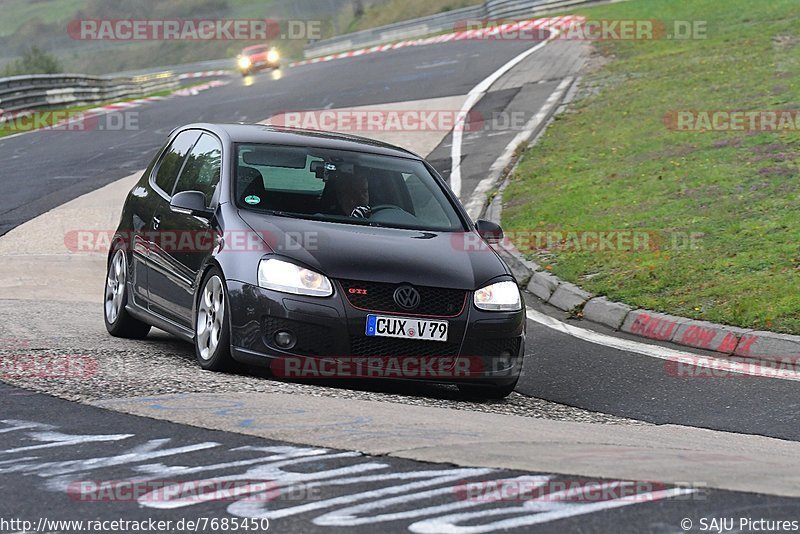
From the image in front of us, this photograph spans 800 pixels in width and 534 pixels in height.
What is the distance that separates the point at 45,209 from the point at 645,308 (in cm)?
963

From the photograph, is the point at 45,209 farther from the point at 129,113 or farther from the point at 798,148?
the point at 129,113

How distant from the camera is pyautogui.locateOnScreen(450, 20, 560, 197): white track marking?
62.8ft

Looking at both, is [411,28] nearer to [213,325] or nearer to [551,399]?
[551,399]

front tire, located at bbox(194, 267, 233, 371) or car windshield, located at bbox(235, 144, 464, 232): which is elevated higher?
car windshield, located at bbox(235, 144, 464, 232)

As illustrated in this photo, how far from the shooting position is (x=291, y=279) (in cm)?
764

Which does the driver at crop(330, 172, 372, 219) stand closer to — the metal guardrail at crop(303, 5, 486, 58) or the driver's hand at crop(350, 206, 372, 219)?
the driver's hand at crop(350, 206, 372, 219)

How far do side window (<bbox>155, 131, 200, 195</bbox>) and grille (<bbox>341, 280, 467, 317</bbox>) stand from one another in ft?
7.85

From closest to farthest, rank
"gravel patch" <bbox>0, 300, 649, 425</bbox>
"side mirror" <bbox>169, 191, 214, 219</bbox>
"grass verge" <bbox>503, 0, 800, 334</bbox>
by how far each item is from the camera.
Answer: "gravel patch" <bbox>0, 300, 649, 425</bbox> < "side mirror" <bbox>169, 191, 214, 219</bbox> < "grass verge" <bbox>503, 0, 800, 334</bbox>

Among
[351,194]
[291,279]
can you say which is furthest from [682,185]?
[291,279]

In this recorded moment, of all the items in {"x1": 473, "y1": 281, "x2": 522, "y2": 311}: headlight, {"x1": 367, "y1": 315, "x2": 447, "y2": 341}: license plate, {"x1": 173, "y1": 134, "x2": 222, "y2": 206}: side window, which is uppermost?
{"x1": 173, "y1": 134, "x2": 222, "y2": 206}: side window

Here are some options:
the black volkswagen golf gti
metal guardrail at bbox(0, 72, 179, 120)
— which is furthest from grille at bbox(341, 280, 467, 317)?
metal guardrail at bbox(0, 72, 179, 120)

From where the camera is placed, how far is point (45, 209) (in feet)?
58.3

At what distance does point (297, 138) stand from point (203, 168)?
0.69 meters

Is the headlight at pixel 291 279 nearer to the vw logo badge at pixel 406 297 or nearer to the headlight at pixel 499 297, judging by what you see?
the vw logo badge at pixel 406 297
